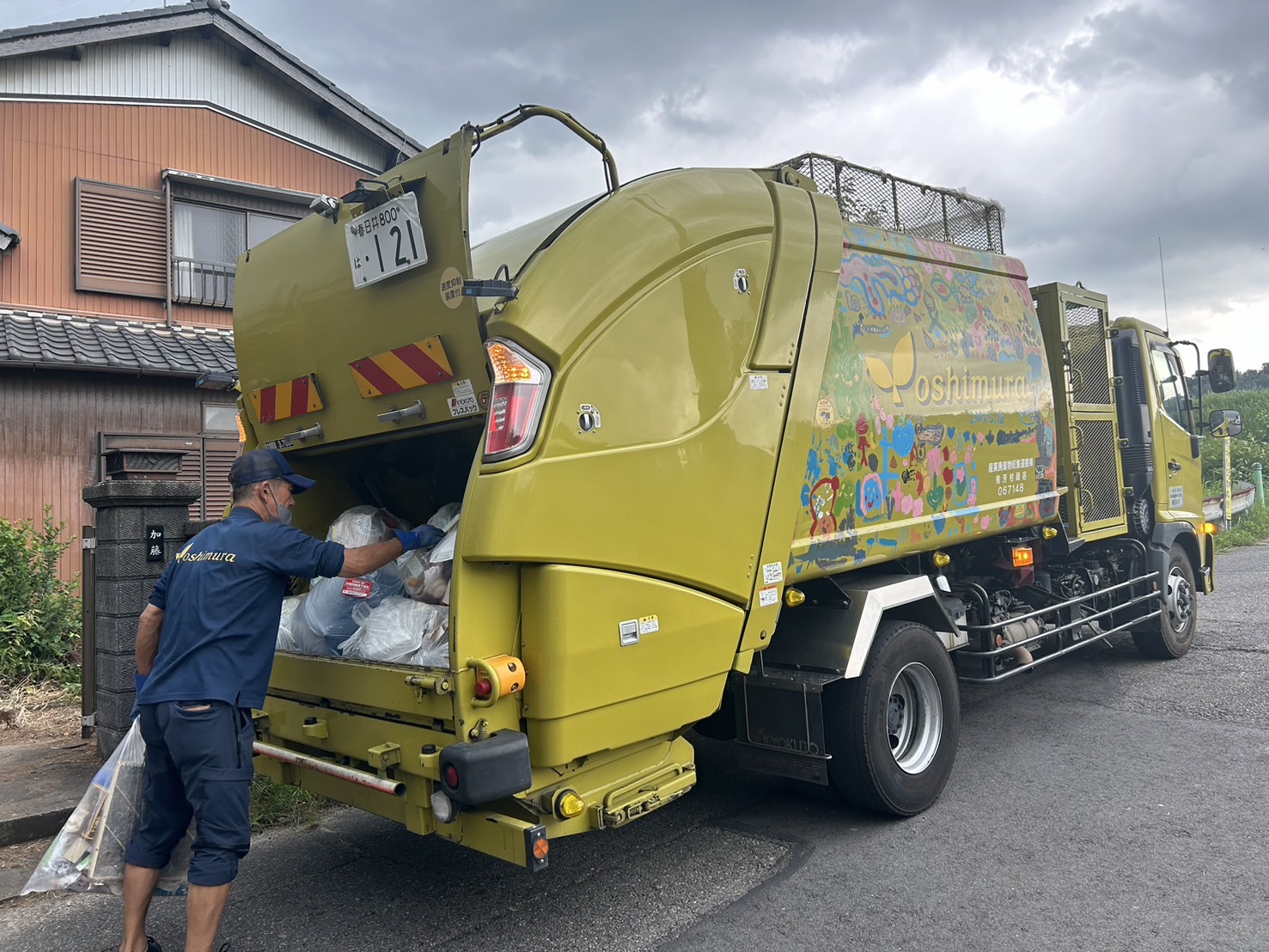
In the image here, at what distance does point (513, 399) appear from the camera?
299 cm

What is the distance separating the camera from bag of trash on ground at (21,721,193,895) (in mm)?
3164

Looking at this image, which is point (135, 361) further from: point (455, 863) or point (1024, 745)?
point (1024, 745)

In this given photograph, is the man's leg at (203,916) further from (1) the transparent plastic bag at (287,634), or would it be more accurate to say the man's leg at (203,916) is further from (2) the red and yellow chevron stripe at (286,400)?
(2) the red and yellow chevron stripe at (286,400)

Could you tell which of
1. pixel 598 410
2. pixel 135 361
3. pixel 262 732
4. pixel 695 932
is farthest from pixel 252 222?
pixel 695 932

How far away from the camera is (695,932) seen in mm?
3271

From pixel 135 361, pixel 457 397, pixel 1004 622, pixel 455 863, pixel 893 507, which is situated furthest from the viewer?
pixel 135 361

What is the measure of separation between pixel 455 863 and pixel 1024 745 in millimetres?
3404

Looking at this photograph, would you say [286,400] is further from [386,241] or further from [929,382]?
[929,382]

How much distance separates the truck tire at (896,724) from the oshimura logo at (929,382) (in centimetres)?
113

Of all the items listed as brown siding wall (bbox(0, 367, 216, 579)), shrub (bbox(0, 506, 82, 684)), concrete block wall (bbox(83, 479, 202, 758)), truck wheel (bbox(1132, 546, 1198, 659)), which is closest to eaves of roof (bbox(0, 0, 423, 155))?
brown siding wall (bbox(0, 367, 216, 579))

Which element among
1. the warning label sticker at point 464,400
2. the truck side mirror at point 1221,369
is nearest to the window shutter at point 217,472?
the warning label sticker at point 464,400

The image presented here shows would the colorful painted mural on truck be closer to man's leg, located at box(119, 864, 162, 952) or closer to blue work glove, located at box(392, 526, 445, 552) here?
blue work glove, located at box(392, 526, 445, 552)

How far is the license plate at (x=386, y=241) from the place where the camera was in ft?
10.7

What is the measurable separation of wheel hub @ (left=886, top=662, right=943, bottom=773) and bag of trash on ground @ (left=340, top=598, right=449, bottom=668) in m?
2.27
